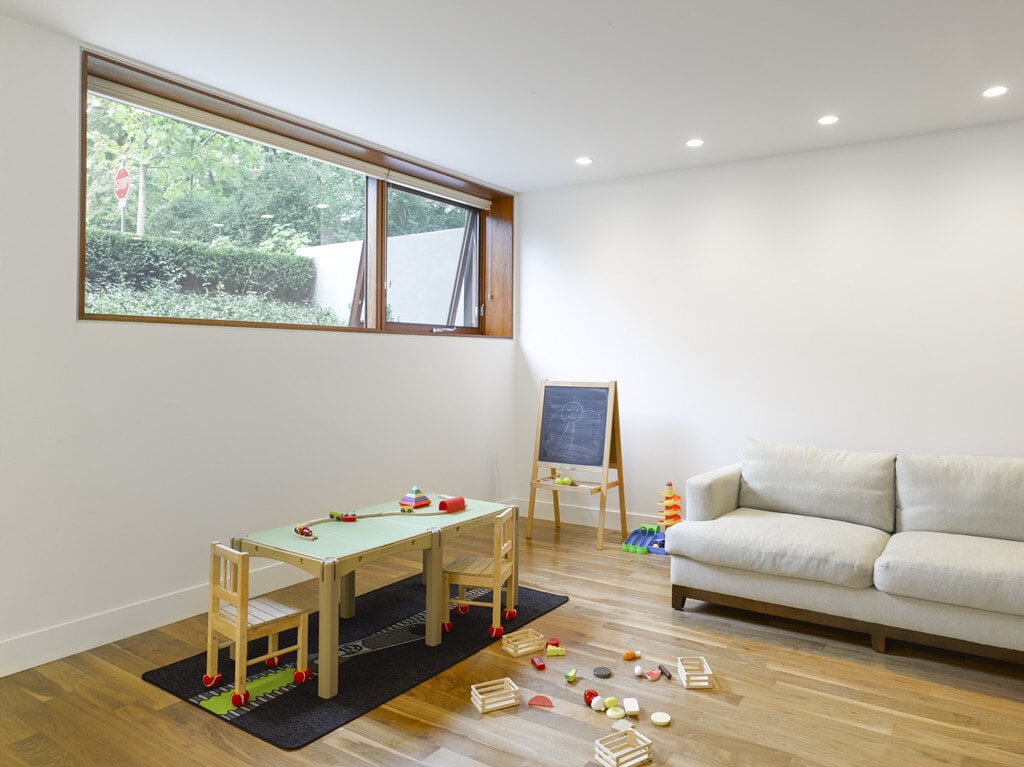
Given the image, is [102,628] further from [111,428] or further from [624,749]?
[624,749]

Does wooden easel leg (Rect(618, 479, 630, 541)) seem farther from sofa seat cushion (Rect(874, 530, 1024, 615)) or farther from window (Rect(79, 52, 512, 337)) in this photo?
sofa seat cushion (Rect(874, 530, 1024, 615))

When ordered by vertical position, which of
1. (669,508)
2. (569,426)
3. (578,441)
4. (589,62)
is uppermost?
(589,62)

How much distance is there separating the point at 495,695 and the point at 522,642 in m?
0.48

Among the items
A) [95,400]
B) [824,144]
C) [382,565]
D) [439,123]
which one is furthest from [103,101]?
[824,144]

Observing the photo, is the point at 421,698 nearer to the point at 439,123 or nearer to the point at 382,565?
the point at 382,565

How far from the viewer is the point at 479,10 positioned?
264 centimetres

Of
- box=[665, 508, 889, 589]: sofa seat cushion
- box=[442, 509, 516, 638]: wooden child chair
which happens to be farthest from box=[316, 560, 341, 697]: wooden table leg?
box=[665, 508, 889, 589]: sofa seat cushion

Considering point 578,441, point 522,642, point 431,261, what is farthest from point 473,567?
point 431,261

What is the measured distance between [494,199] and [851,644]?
3.99 meters

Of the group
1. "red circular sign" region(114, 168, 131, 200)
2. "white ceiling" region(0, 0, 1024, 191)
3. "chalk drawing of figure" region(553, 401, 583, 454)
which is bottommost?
"chalk drawing of figure" region(553, 401, 583, 454)

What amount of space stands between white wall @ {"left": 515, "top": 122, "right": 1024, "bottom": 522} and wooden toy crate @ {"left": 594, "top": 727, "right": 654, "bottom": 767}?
2717mm

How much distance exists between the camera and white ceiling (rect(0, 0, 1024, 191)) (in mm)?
2654

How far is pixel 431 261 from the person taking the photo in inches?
203

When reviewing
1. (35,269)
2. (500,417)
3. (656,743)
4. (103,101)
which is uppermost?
(103,101)
